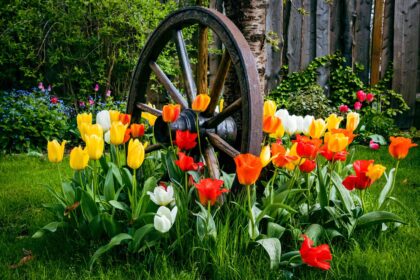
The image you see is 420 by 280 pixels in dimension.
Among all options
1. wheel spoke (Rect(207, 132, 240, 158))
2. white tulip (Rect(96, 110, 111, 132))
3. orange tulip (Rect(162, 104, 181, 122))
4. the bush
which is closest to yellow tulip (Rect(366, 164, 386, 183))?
wheel spoke (Rect(207, 132, 240, 158))

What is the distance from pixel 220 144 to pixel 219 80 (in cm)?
30

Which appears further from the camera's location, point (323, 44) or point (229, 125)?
point (323, 44)

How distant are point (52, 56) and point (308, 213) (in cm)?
431

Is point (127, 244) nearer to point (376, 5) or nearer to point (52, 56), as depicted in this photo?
point (52, 56)

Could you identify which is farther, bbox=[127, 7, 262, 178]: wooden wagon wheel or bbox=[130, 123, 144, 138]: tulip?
bbox=[130, 123, 144, 138]: tulip

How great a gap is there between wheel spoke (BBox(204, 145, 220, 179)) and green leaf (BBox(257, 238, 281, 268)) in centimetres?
47

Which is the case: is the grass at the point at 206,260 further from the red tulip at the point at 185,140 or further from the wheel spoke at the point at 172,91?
the wheel spoke at the point at 172,91

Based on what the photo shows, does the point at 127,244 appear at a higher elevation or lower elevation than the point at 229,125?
lower

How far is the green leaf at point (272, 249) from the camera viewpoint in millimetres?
1747

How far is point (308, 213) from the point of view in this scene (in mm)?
2092

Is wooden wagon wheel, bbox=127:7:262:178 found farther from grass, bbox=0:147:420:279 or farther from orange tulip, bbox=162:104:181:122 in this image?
grass, bbox=0:147:420:279

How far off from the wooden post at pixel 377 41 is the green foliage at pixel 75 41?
2451mm

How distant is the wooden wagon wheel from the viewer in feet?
6.22

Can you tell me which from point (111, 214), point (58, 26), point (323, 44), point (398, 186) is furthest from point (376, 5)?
point (111, 214)
